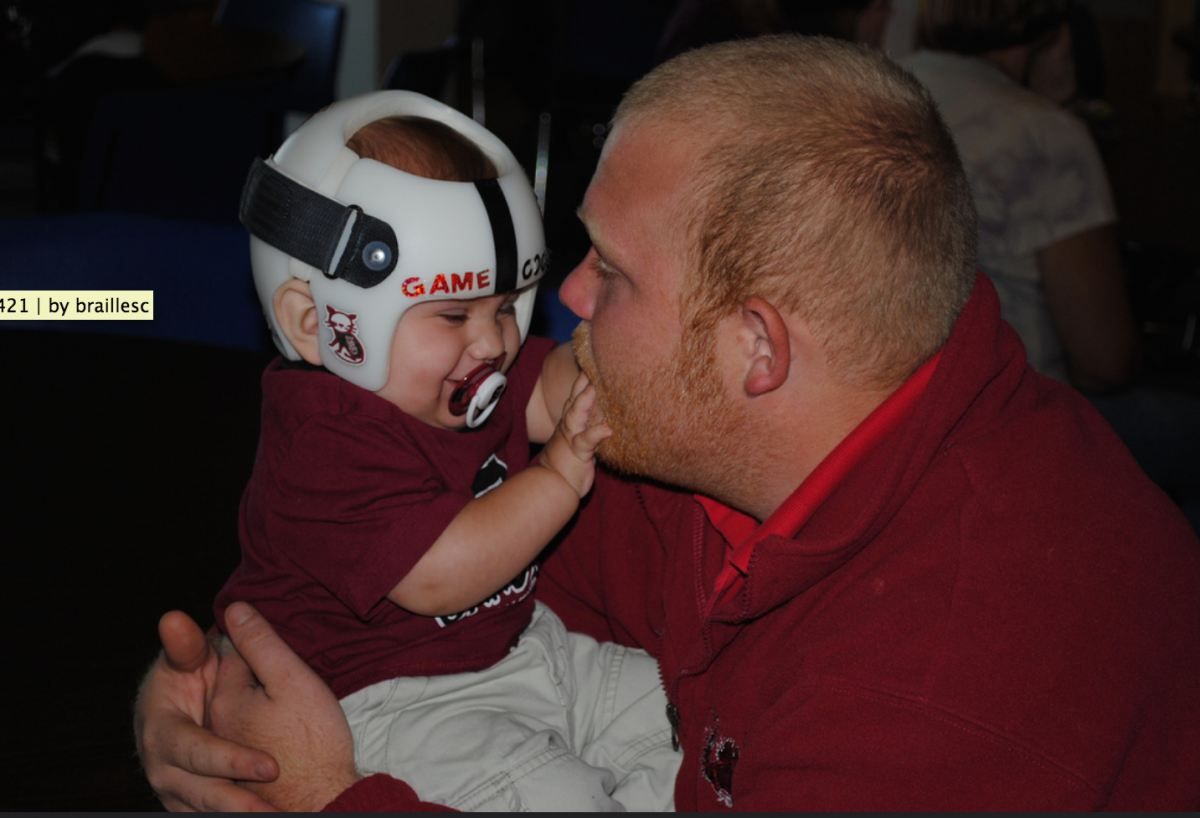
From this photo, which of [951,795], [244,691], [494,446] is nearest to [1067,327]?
[494,446]

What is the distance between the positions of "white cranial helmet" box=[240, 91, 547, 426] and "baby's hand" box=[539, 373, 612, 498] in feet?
0.36

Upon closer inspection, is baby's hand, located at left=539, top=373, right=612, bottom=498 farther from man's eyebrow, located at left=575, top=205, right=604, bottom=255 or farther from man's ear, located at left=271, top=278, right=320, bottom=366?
man's ear, located at left=271, top=278, right=320, bottom=366

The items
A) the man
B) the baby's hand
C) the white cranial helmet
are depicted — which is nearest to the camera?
the man

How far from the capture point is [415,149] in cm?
129

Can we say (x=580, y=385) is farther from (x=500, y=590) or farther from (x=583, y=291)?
(x=500, y=590)

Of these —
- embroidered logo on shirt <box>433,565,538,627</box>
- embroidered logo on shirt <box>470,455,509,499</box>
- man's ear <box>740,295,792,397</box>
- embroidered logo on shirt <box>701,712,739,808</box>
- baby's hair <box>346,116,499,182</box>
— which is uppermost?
baby's hair <box>346,116,499,182</box>

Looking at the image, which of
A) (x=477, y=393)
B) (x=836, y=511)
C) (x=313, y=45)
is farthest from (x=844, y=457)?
(x=313, y=45)

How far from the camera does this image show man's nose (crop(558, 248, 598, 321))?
1.36 meters

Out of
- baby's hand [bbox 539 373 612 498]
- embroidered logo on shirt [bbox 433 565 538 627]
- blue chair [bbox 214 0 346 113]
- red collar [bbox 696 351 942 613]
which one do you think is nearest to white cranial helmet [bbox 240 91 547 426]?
baby's hand [bbox 539 373 612 498]

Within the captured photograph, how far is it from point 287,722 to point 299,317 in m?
0.49

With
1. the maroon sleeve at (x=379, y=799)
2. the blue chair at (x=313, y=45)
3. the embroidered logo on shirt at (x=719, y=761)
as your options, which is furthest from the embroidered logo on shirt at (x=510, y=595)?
the blue chair at (x=313, y=45)

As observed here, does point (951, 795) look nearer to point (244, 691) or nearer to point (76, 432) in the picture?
point (244, 691)

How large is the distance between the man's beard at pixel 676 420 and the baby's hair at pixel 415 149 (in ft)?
0.93

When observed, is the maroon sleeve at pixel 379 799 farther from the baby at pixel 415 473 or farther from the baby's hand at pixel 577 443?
the baby's hand at pixel 577 443
